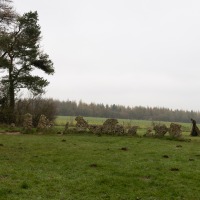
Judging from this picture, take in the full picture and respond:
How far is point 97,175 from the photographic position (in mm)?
11961

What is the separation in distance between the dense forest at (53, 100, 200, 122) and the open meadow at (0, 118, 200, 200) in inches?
Result: 4105

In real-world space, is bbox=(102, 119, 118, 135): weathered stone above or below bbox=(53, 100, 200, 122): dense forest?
below

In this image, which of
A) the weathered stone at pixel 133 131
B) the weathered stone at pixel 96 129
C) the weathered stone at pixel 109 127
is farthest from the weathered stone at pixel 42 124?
the weathered stone at pixel 133 131

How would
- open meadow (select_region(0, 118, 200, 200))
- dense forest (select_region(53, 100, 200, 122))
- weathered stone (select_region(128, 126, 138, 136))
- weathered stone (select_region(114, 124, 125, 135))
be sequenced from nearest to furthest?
1. open meadow (select_region(0, 118, 200, 200))
2. weathered stone (select_region(128, 126, 138, 136))
3. weathered stone (select_region(114, 124, 125, 135))
4. dense forest (select_region(53, 100, 200, 122))

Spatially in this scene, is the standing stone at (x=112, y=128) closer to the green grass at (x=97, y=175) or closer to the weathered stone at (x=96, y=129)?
the weathered stone at (x=96, y=129)

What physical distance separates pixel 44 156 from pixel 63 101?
11797cm

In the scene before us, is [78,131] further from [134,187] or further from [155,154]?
[134,187]

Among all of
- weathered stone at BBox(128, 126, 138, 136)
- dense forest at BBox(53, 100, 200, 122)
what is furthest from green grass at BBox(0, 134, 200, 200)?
dense forest at BBox(53, 100, 200, 122)

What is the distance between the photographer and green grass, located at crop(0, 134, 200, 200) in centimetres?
983

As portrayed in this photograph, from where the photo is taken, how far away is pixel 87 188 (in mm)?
10398

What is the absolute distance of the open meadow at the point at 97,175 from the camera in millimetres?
9820

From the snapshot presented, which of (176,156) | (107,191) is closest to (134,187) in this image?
(107,191)

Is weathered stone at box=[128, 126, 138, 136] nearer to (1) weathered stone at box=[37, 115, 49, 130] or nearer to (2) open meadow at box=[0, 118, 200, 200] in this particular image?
(1) weathered stone at box=[37, 115, 49, 130]

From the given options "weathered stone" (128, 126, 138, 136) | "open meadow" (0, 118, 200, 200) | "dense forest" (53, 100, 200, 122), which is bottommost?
"open meadow" (0, 118, 200, 200)
